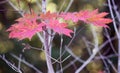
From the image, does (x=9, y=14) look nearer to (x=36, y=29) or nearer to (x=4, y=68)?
(x=4, y=68)

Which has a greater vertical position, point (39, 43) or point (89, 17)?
point (89, 17)

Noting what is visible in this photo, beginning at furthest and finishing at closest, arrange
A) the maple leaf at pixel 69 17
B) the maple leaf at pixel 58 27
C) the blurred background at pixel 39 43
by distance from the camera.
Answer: the blurred background at pixel 39 43, the maple leaf at pixel 69 17, the maple leaf at pixel 58 27

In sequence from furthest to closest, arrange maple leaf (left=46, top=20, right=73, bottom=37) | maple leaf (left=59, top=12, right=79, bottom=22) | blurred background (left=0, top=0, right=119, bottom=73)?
blurred background (left=0, top=0, right=119, bottom=73)
maple leaf (left=59, top=12, right=79, bottom=22)
maple leaf (left=46, top=20, right=73, bottom=37)

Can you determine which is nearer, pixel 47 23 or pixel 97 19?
pixel 47 23

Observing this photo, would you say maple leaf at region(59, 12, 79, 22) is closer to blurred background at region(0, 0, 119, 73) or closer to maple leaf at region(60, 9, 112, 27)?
maple leaf at region(60, 9, 112, 27)

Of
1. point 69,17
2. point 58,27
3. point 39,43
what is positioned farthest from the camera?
point 39,43

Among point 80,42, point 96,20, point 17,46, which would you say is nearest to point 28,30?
point 96,20

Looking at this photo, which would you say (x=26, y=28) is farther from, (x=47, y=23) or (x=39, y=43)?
(x=39, y=43)

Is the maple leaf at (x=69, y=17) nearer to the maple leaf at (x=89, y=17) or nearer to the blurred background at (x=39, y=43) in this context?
the maple leaf at (x=89, y=17)

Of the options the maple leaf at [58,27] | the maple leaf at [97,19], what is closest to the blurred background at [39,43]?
the maple leaf at [97,19]

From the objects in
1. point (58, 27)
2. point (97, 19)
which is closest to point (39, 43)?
point (97, 19)

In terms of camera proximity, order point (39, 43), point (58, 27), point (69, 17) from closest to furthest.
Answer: point (58, 27)
point (69, 17)
point (39, 43)

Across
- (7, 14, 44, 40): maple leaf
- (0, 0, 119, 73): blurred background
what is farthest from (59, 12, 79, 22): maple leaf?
(0, 0, 119, 73): blurred background
